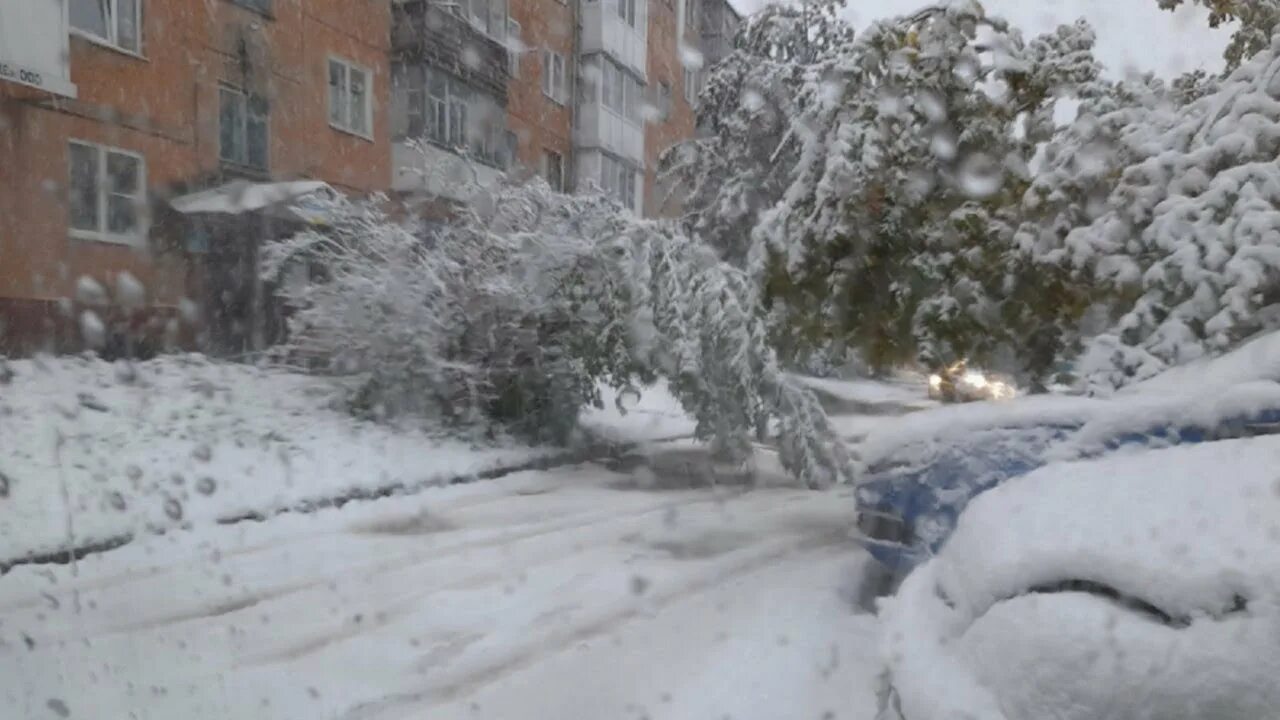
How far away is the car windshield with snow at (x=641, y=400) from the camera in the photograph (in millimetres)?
3023

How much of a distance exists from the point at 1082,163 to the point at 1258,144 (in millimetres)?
1281

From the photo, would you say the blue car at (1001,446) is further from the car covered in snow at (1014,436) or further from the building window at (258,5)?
the building window at (258,5)

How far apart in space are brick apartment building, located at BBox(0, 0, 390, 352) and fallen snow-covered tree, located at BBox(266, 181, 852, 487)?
9.60 feet

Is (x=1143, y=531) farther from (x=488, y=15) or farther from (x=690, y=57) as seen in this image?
(x=690, y=57)

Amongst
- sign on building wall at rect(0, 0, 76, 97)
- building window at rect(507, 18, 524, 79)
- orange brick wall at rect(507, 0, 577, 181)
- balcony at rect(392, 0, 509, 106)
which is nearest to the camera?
sign on building wall at rect(0, 0, 76, 97)

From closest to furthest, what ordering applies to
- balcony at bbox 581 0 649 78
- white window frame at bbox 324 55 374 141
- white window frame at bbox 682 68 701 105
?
white window frame at bbox 324 55 374 141
balcony at bbox 581 0 649 78
white window frame at bbox 682 68 701 105

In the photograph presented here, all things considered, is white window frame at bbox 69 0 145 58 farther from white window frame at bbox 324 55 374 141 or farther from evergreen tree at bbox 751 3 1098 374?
evergreen tree at bbox 751 3 1098 374

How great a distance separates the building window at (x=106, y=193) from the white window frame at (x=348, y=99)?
4353mm

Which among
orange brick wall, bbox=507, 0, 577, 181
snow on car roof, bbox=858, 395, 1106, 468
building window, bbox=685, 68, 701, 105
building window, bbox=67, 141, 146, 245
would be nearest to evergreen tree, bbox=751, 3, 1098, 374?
snow on car roof, bbox=858, 395, 1106, 468

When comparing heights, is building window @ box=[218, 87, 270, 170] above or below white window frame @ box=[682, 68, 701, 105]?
below

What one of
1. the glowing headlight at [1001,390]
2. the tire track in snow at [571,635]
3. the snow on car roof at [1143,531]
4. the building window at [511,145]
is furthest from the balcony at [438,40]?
the snow on car roof at [1143,531]

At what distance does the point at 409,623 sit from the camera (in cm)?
605

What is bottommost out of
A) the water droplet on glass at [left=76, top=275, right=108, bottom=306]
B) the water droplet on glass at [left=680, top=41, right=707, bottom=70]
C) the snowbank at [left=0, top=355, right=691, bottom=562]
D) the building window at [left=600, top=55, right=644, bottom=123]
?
the snowbank at [left=0, top=355, right=691, bottom=562]

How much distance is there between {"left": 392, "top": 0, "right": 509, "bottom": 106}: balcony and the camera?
69.9 feet
